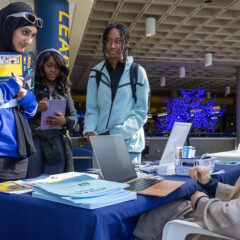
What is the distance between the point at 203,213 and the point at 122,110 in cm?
100

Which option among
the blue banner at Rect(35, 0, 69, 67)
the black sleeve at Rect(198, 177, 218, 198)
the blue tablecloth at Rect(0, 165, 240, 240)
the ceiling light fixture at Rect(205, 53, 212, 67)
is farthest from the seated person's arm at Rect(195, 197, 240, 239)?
the ceiling light fixture at Rect(205, 53, 212, 67)

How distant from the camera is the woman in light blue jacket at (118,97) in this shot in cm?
182

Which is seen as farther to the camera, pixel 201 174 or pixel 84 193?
pixel 201 174

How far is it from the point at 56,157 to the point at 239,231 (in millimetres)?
1231

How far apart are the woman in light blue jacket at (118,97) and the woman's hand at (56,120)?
0.17 meters

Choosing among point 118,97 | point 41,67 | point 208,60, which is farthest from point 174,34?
point 118,97

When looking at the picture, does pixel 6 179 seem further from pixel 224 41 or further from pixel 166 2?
pixel 224 41

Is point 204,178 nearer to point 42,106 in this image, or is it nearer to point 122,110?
point 122,110

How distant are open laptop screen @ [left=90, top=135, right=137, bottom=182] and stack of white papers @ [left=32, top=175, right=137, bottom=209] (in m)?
0.16

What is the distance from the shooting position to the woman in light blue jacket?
1.82 metres

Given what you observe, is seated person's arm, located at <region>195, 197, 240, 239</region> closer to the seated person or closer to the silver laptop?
the seated person

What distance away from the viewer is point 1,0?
4.48 meters

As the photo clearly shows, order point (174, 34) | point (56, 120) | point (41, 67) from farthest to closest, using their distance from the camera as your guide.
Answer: point (174, 34) → point (41, 67) → point (56, 120)

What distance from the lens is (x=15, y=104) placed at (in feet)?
4.75
